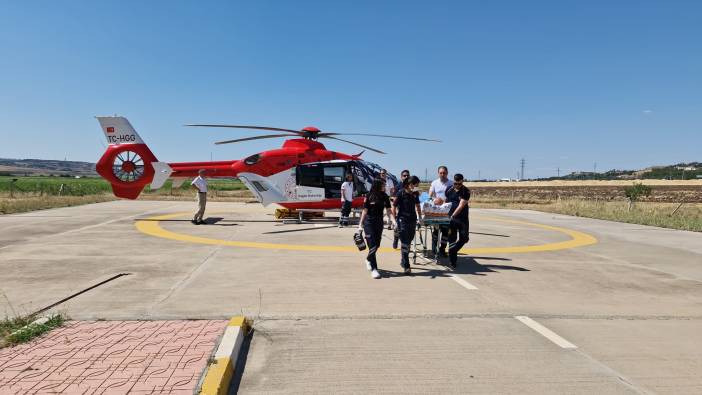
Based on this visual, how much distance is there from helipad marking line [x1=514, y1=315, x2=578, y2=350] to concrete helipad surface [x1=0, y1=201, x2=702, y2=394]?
0.03 m

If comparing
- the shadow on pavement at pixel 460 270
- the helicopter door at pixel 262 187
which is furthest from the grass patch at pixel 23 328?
the helicopter door at pixel 262 187

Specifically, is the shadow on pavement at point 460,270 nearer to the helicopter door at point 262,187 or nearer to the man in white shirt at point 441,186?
the man in white shirt at point 441,186

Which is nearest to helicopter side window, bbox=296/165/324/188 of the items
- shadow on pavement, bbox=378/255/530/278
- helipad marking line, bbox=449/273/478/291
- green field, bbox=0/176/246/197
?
green field, bbox=0/176/246/197

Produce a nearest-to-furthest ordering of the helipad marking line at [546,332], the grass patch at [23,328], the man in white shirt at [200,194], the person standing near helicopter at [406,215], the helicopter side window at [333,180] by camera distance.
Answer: the grass patch at [23,328] < the helipad marking line at [546,332] < the person standing near helicopter at [406,215] < the man in white shirt at [200,194] < the helicopter side window at [333,180]

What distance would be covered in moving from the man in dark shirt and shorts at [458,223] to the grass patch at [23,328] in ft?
21.5

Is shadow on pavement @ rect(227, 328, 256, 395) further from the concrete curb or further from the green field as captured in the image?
the green field

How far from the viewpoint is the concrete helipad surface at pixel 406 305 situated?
3607mm

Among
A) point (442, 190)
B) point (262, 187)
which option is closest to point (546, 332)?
point (442, 190)

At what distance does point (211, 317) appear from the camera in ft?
15.8

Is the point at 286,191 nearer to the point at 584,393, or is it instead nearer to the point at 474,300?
the point at 474,300

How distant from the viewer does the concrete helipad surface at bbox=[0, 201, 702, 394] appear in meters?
3.61

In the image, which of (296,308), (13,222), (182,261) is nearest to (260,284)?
(296,308)

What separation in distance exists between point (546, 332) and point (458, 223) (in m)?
3.64

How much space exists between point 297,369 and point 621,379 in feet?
9.82
